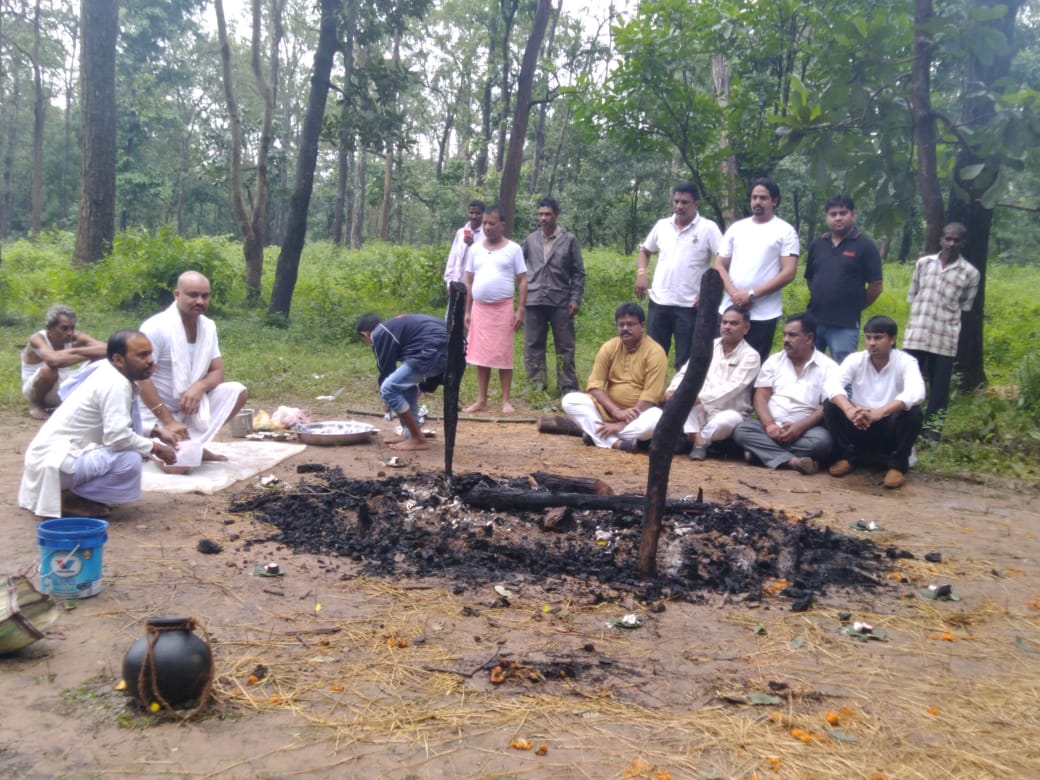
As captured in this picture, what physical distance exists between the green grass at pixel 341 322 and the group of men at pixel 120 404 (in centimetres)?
128

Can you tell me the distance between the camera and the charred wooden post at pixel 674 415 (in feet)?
13.0

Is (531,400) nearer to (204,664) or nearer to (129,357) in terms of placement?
(129,357)

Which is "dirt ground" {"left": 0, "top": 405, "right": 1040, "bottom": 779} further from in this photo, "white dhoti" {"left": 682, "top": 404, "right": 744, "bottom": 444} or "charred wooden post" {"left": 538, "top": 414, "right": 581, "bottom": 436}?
"charred wooden post" {"left": 538, "top": 414, "right": 581, "bottom": 436}

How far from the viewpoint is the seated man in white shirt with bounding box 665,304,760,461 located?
6.96m

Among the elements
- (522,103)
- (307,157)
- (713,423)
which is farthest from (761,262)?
(307,157)

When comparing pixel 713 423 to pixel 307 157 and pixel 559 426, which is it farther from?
pixel 307 157

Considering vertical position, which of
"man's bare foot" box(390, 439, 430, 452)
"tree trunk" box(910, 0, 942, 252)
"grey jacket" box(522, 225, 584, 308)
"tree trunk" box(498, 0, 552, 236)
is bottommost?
"man's bare foot" box(390, 439, 430, 452)

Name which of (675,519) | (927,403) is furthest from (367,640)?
(927,403)

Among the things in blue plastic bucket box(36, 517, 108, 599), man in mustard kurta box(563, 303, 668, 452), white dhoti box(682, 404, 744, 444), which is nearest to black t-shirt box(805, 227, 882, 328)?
white dhoti box(682, 404, 744, 444)

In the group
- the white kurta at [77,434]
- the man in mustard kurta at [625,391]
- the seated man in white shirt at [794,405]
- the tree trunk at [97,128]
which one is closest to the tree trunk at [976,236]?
the seated man in white shirt at [794,405]

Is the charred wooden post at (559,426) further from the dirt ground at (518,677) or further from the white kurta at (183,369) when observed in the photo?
the dirt ground at (518,677)

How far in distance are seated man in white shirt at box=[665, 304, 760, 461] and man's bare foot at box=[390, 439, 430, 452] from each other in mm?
2129

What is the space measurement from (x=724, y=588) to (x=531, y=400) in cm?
504

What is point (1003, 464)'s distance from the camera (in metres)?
6.64
